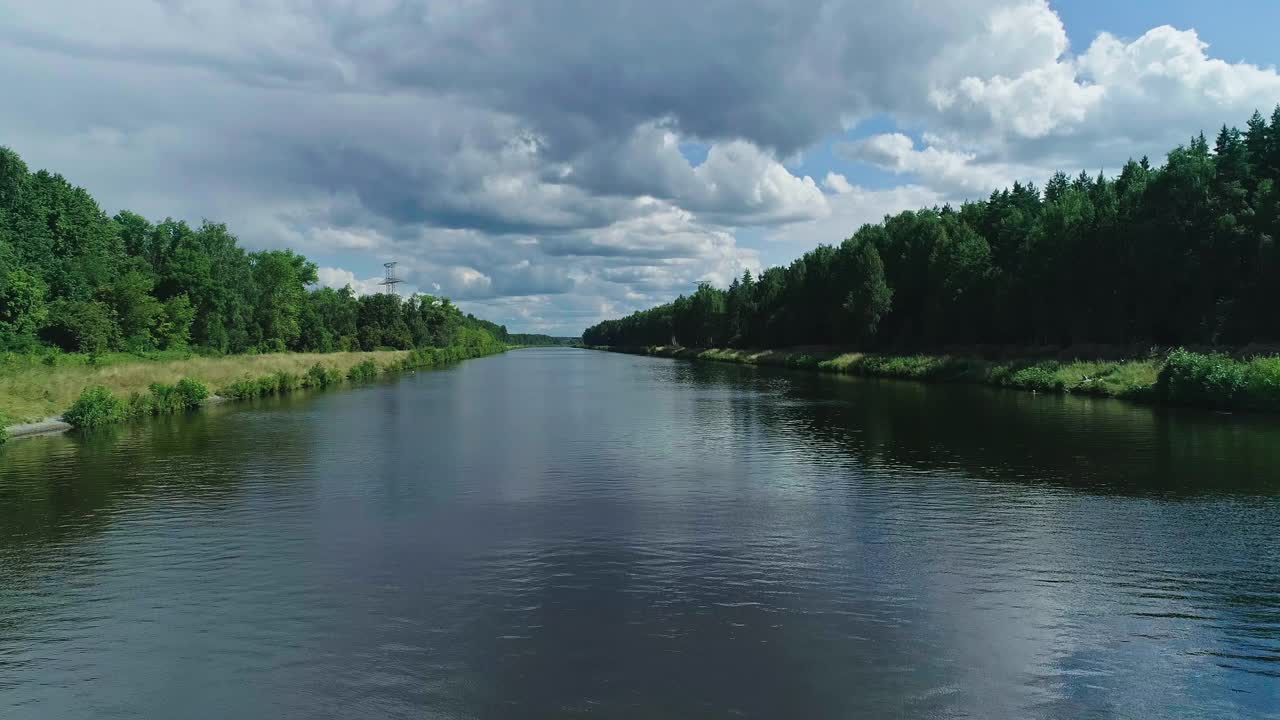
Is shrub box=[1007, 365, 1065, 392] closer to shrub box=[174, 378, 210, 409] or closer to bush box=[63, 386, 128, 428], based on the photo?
shrub box=[174, 378, 210, 409]

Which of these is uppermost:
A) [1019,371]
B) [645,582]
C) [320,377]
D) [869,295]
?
[869,295]

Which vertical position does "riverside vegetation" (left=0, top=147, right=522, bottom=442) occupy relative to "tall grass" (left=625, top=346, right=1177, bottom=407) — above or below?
above

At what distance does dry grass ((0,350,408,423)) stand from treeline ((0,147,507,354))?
15.6 metres

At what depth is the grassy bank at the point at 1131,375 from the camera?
39812 millimetres

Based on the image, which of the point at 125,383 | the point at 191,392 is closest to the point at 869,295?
the point at 191,392

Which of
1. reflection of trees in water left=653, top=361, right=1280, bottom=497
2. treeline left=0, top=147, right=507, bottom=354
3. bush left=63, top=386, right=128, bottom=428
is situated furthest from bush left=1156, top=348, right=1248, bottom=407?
treeline left=0, top=147, right=507, bottom=354

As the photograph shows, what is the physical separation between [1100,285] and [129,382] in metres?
70.6

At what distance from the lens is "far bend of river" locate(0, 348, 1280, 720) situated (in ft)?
32.1

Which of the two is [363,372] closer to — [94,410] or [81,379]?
[81,379]

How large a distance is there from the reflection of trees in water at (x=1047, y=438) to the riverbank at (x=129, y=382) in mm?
31274

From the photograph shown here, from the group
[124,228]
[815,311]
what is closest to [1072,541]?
[815,311]

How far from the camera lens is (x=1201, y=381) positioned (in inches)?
1650

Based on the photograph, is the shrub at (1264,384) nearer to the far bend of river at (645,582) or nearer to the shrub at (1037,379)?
the far bend of river at (645,582)

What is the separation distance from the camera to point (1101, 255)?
66.2 metres
